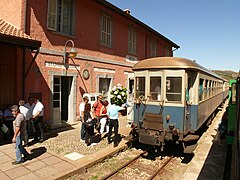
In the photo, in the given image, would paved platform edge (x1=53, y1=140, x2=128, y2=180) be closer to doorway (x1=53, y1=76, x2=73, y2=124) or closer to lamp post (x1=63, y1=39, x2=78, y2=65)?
doorway (x1=53, y1=76, x2=73, y2=124)

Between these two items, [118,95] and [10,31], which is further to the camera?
[118,95]

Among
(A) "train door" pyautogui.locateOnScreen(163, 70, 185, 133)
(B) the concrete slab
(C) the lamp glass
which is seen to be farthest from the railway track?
(C) the lamp glass

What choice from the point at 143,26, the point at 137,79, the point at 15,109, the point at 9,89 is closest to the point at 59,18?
the point at 9,89

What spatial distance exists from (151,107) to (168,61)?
168 cm

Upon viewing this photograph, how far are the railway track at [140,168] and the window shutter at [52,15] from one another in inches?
263

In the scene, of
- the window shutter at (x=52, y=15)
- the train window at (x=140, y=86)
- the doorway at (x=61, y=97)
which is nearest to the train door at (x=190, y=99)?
the train window at (x=140, y=86)

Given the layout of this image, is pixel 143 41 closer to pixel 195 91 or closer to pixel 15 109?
pixel 195 91

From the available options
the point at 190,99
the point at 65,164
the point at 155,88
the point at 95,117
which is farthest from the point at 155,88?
the point at 65,164

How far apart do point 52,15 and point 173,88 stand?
6.33 m

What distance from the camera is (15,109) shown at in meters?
5.22

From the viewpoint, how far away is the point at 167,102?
6641 millimetres

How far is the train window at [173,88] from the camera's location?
6.53 m

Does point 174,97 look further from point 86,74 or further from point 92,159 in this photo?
point 86,74

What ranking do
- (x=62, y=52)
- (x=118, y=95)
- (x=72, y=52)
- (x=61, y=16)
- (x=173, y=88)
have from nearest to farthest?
(x=173, y=88)
(x=72, y=52)
(x=62, y=52)
(x=61, y=16)
(x=118, y=95)
